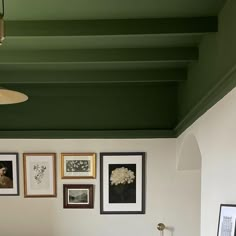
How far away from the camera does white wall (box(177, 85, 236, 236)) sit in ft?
6.26

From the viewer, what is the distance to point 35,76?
133 inches

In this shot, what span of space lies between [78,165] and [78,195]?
0.32m

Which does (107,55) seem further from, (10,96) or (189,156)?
(189,156)

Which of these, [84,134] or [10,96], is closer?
[10,96]

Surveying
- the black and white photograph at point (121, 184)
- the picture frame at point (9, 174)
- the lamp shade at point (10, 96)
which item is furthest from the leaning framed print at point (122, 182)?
the lamp shade at point (10, 96)

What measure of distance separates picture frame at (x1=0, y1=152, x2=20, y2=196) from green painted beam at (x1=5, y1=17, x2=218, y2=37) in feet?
6.86

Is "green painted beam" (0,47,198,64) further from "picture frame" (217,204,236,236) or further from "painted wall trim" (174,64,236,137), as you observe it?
"picture frame" (217,204,236,236)

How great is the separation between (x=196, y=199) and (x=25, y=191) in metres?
1.82

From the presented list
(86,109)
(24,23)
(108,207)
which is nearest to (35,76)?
(86,109)

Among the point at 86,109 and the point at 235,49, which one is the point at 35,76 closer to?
the point at 86,109

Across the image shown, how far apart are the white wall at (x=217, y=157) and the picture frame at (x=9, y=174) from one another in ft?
7.00

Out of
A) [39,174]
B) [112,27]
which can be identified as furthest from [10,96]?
[39,174]

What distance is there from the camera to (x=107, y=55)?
8.80 feet

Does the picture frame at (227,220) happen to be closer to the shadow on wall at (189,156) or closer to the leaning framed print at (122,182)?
the shadow on wall at (189,156)
